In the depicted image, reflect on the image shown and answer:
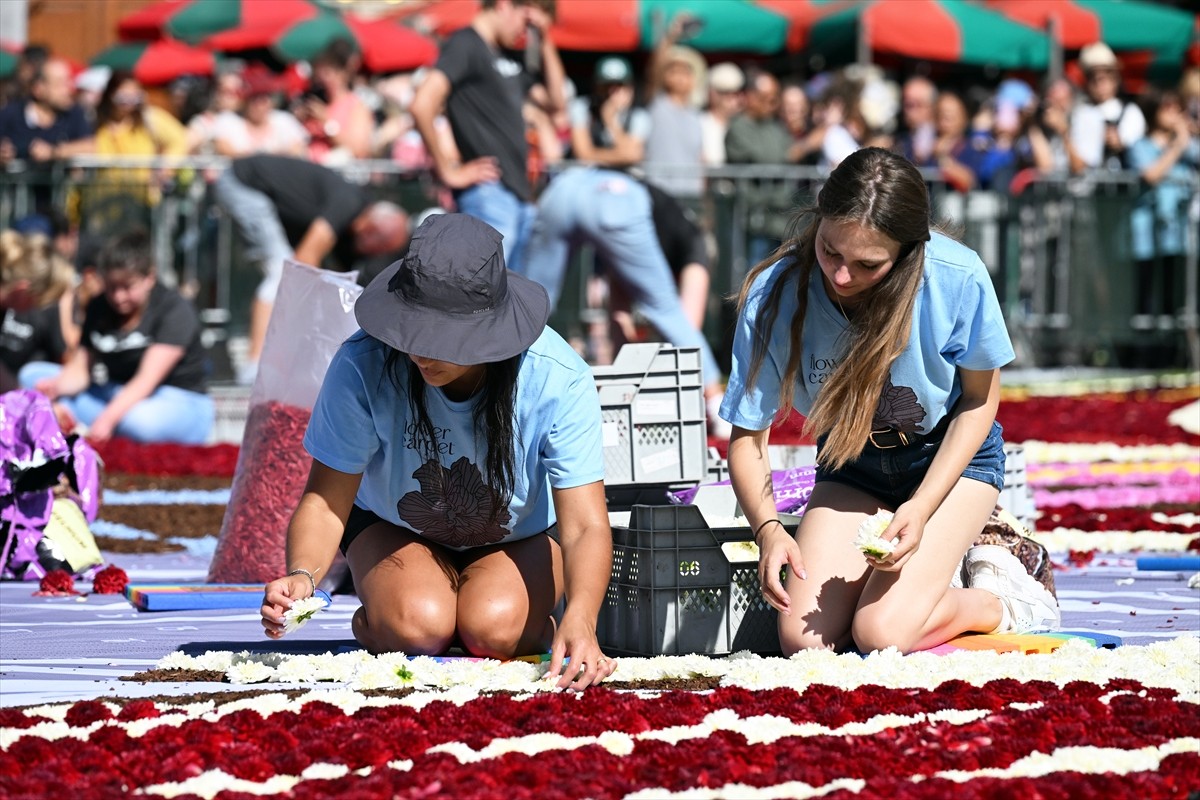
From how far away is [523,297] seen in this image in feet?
13.8

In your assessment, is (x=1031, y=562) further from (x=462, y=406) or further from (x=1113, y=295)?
(x=1113, y=295)

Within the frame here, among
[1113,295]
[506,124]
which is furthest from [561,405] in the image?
[1113,295]

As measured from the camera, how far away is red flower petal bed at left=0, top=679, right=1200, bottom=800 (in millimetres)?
3035

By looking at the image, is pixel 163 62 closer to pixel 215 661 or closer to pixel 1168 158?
pixel 1168 158

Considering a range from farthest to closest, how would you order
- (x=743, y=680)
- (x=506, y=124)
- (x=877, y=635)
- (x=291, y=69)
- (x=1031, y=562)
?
(x=291, y=69) → (x=506, y=124) → (x=1031, y=562) → (x=877, y=635) → (x=743, y=680)

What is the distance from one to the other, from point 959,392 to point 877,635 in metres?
0.66

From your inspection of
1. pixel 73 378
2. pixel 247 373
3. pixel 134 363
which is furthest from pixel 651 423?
pixel 247 373

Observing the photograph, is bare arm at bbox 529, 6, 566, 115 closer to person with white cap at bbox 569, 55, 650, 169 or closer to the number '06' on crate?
person with white cap at bbox 569, 55, 650, 169

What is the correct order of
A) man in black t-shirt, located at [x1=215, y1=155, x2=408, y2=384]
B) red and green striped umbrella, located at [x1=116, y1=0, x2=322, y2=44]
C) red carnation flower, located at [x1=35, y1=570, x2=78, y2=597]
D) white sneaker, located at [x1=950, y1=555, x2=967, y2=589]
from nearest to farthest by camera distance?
white sneaker, located at [x1=950, y1=555, x2=967, y2=589]
red carnation flower, located at [x1=35, y1=570, x2=78, y2=597]
man in black t-shirt, located at [x1=215, y1=155, x2=408, y2=384]
red and green striped umbrella, located at [x1=116, y1=0, x2=322, y2=44]

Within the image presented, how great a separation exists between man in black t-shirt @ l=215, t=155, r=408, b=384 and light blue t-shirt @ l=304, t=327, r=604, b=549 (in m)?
6.32

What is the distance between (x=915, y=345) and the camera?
4.49 metres

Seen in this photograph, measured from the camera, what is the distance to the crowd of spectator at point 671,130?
1288cm

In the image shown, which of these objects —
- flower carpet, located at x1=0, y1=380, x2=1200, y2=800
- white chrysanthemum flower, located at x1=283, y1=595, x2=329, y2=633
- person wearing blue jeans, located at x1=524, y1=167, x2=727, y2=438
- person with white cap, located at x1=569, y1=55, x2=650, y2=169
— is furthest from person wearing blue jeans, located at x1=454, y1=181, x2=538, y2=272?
white chrysanthemum flower, located at x1=283, y1=595, x2=329, y2=633

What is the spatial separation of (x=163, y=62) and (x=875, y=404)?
1443cm
